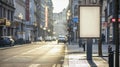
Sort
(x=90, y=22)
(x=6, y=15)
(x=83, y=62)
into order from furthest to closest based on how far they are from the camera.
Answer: (x=6, y=15) < (x=90, y=22) < (x=83, y=62)

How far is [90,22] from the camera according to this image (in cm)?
2458

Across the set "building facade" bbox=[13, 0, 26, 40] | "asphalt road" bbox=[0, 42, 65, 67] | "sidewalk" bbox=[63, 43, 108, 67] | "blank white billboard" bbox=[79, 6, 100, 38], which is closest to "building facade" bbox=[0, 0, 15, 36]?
"building facade" bbox=[13, 0, 26, 40]

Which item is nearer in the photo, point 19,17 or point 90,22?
point 90,22

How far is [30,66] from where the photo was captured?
72.3ft

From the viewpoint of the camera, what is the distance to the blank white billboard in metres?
24.4

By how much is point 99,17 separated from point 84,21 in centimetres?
93

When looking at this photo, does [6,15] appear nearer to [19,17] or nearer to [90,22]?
[19,17]

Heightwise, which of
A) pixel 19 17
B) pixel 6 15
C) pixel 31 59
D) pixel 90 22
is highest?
pixel 19 17

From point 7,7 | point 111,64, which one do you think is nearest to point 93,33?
point 111,64

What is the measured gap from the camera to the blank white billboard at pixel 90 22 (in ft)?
80.1

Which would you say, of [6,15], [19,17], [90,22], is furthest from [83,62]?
[19,17]

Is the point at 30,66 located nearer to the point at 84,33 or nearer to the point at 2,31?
the point at 84,33

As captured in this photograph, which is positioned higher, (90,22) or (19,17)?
(19,17)

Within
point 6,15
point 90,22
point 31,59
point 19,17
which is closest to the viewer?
point 90,22
